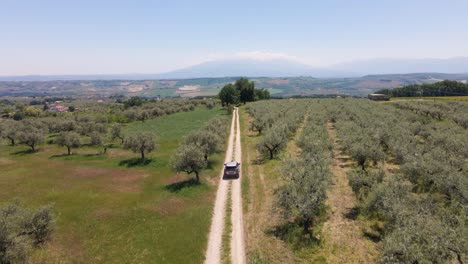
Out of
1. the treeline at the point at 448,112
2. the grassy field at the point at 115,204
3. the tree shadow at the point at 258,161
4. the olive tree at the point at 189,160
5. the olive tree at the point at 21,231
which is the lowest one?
the grassy field at the point at 115,204

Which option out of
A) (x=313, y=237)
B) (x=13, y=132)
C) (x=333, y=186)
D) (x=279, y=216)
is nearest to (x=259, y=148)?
(x=333, y=186)

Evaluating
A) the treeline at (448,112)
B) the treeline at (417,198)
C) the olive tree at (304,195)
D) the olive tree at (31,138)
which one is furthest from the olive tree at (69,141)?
the treeline at (448,112)

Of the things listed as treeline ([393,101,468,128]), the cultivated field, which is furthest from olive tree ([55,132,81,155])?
treeline ([393,101,468,128])

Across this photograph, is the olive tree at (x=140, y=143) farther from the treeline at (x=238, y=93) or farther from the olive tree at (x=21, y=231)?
the treeline at (x=238, y=93)

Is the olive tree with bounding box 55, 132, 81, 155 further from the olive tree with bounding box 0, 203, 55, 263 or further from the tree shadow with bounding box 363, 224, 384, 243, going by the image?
the tree shadow with bounding box 363, 224, 384, 243

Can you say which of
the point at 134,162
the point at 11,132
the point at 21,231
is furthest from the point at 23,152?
the point at 21,231

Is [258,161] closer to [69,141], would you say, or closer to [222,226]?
[222,226]
